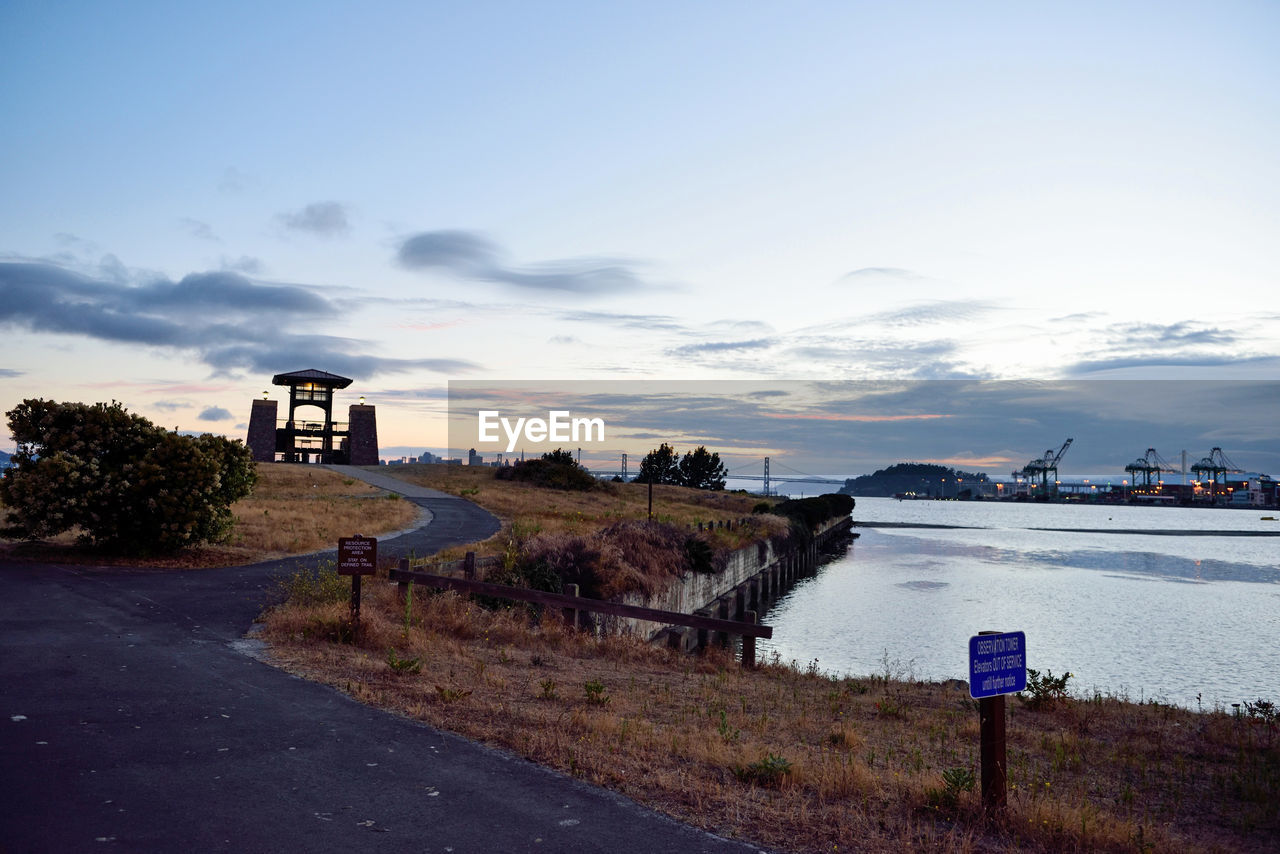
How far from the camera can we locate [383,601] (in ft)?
50.1

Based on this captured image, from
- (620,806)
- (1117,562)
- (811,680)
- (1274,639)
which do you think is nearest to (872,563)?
(1117,562)

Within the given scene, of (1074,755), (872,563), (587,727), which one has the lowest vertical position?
(872,563)

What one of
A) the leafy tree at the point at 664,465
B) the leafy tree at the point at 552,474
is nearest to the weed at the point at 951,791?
the leafy tree at the point at 552,474

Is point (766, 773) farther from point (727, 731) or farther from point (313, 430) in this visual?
point (313, 430)

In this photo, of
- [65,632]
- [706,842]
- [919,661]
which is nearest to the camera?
[706,842]

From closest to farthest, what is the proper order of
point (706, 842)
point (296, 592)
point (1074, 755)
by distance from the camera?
point (706, 842) → point (1074, 755) → point (296, 592)

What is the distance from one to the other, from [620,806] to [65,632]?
33.3 feet

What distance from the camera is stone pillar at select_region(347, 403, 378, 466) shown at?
225 feet

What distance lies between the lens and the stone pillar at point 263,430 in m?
63.6

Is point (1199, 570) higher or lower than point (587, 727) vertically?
lower

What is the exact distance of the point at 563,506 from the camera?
1978 inches

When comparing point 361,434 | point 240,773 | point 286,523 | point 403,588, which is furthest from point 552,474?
point 240,773

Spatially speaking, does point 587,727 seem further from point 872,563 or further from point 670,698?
point 872,563

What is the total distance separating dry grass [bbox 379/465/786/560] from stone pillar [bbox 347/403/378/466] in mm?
2527
